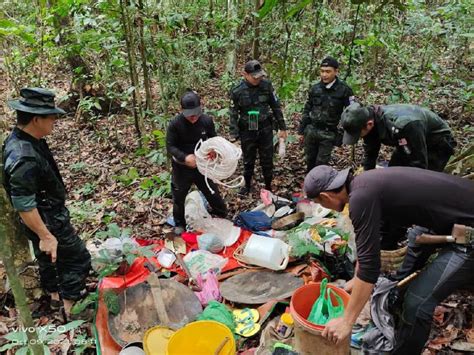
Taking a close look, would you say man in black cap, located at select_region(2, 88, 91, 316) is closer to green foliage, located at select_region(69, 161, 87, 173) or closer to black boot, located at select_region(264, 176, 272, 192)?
black boot, located at select_region(264, 176, 272, 192)

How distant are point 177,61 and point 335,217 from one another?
432 cm

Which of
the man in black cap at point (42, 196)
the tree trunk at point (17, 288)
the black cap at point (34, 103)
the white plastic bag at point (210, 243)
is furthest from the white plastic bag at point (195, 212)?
the tree trunk at point (17, 288)

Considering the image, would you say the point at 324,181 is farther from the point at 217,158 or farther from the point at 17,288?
the point at 217,158

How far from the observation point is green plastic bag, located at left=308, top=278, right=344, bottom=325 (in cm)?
286

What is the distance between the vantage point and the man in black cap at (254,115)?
5641mm

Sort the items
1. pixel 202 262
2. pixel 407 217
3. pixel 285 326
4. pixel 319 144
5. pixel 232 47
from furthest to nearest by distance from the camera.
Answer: pixel 232 47 → pixel 319 144 → pixel 202 262 → pixel 285 326 → pixel 407 217

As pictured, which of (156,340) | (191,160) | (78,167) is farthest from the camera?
(78,167)

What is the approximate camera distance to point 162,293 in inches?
149

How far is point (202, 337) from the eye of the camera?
2.93 meters

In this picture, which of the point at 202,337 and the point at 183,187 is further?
the point at 183,187

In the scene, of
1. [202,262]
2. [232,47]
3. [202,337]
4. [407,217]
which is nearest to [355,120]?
A: [407,217]

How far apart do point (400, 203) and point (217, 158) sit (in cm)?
243

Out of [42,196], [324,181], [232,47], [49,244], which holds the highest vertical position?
[232,47]

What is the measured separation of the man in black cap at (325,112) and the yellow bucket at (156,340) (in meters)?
3.58
